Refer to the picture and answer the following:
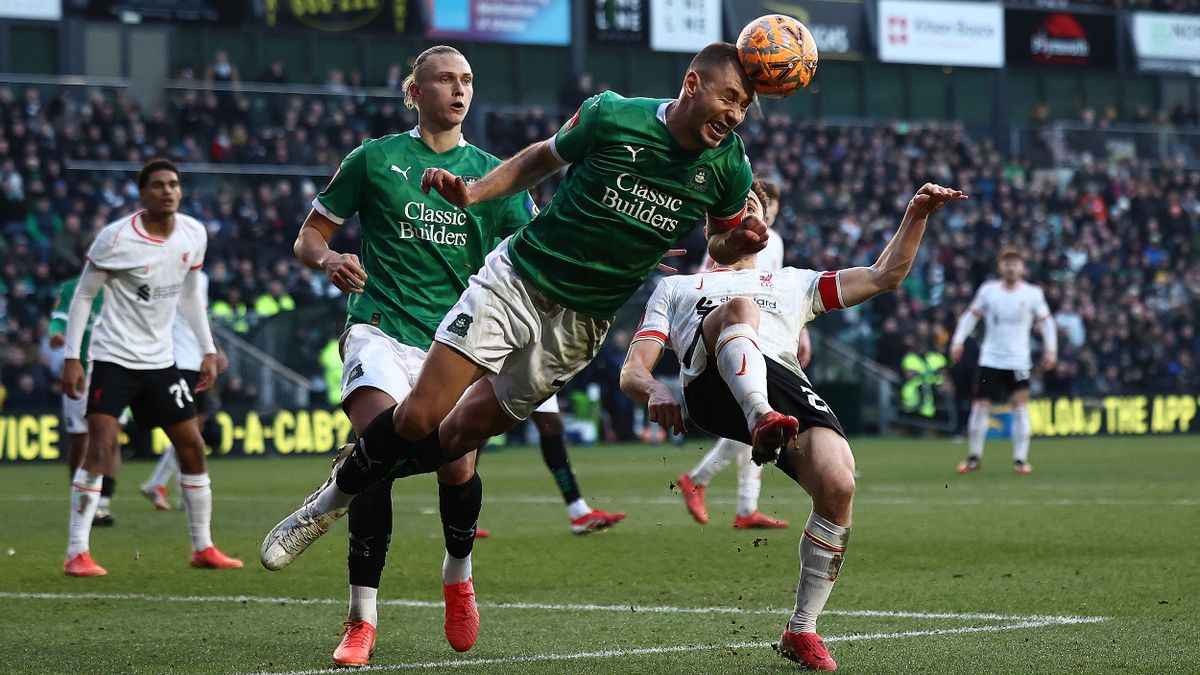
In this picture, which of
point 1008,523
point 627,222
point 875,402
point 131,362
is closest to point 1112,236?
point 875,402

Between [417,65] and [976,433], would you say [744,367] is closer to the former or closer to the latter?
[417,65]

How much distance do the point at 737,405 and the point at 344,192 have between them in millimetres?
1745

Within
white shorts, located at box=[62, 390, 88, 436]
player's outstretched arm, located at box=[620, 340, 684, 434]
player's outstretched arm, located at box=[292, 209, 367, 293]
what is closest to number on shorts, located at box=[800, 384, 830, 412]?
player's outstretched arm, located at box=[620, 340, 684, 434]

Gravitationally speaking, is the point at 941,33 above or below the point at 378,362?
above

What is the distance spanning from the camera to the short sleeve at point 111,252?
896cm

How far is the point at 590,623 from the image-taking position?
6770mm

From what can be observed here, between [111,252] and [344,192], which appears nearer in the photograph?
[344,192]

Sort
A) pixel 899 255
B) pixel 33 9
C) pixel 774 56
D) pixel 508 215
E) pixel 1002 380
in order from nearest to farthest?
pixel 774 56, pixel 899 255, pixel 508 215, pixel 1002 380, pixel 33 9

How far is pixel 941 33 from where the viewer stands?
40.3m

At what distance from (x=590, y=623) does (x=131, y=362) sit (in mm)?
3695

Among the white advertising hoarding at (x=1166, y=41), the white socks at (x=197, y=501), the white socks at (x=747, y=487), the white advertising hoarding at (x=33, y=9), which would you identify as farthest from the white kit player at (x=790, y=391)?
the white advertising hoarding at (x=1166, y=41)

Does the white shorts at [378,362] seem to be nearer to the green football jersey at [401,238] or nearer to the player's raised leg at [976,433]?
the green football jersey at [401,238]

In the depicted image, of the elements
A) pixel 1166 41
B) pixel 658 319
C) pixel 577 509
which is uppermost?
pixel 1166 41

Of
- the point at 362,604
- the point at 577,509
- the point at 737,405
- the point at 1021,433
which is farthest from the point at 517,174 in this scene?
the point at 1021,433
